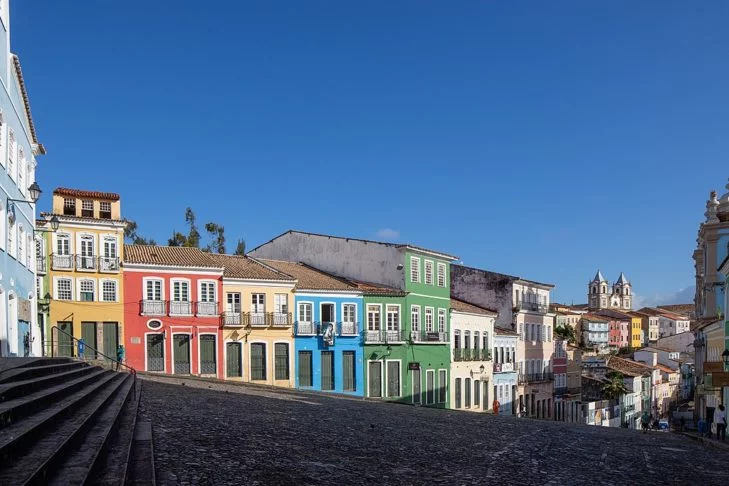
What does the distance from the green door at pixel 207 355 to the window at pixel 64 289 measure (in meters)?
6.69

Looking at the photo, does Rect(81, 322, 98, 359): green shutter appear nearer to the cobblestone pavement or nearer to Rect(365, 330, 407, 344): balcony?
Rect(365, 330, 407, 344): balcony

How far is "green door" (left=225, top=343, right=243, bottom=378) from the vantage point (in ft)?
122

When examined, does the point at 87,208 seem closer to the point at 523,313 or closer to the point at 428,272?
the point at 428,272

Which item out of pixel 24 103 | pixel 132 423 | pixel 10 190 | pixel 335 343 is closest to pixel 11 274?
pixel 10 190

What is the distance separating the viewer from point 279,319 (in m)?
38.6

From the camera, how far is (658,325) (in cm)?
17412

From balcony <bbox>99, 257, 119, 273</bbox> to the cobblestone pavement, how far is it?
54.2 feet

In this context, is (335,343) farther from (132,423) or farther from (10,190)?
(132,423)

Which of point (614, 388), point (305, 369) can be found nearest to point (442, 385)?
point (305, 369)

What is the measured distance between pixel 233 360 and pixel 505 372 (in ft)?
76.9

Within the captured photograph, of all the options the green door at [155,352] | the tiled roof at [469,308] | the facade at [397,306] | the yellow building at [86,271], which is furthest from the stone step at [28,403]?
the tiled roof at [469,308]

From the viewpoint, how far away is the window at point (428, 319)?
4552 centimetres

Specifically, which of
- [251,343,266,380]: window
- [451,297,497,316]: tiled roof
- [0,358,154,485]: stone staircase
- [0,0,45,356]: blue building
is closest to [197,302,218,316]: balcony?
[251,343,266,380]: window

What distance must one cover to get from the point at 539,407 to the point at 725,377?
35733mm
